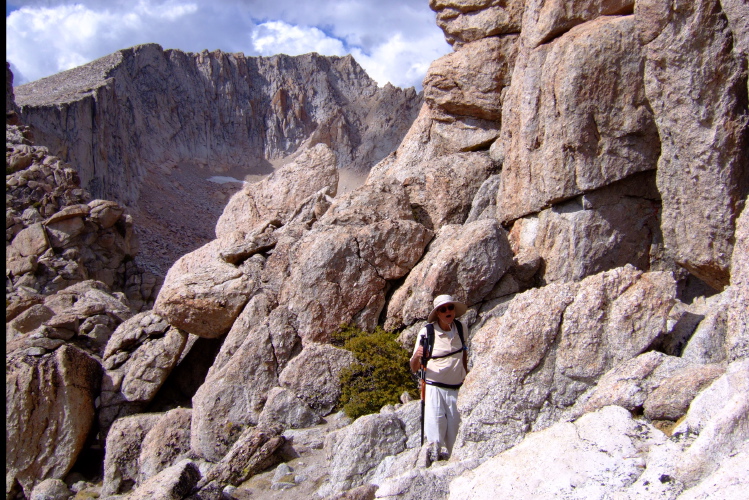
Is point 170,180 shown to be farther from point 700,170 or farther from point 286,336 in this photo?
point 700,170

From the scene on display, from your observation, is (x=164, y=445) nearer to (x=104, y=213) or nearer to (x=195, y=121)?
(x=104, y=213)

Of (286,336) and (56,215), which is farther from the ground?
(56,215)

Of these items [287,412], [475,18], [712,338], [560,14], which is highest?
[475,18]

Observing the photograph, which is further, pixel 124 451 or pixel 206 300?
pixel 206 300

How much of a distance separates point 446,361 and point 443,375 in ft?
0.58

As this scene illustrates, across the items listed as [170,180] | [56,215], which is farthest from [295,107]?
[56,215]

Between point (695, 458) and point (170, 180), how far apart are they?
8348 cm

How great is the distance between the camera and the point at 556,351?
6.85m

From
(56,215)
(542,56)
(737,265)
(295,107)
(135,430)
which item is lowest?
(135,430)

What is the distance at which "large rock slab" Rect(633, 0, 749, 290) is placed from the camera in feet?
29.5

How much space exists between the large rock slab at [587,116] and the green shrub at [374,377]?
4.22 m

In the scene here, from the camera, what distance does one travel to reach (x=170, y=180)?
81.6 metres

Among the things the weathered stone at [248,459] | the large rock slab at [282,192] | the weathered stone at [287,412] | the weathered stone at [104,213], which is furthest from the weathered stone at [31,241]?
the weathered stone at [248,459]

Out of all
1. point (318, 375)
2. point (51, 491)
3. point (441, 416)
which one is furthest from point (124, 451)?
point (441, 416)
